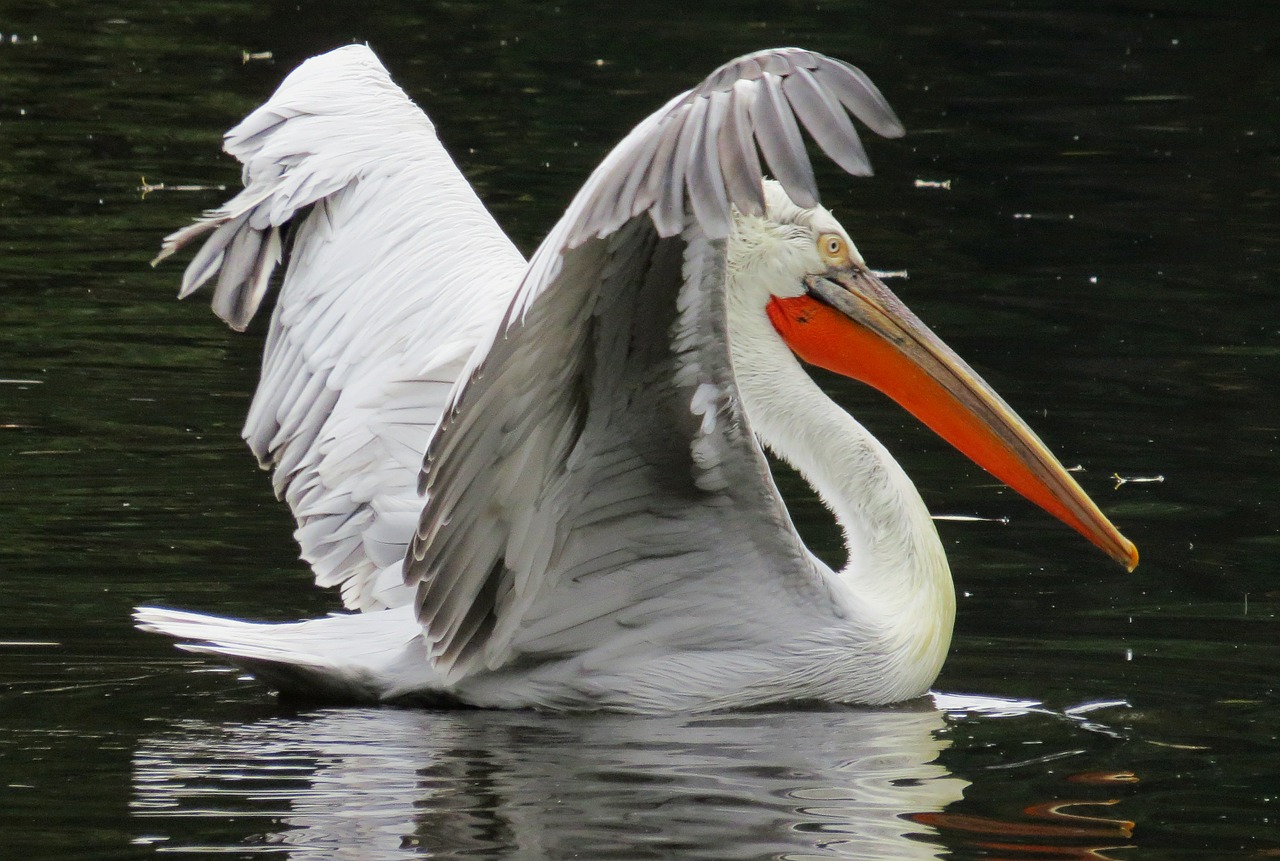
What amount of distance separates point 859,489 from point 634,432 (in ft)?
3.04

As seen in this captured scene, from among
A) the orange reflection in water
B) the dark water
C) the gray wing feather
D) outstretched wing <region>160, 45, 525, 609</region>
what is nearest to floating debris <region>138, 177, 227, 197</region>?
the dark water

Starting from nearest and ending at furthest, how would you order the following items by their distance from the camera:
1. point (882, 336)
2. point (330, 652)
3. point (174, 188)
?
point (330, 652) < point (882, 336) < point (174, 188)

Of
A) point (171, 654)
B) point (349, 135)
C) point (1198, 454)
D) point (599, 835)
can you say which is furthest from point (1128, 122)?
point (599, 835)

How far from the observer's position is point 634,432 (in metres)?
5.07

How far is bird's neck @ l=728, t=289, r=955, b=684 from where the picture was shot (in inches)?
219

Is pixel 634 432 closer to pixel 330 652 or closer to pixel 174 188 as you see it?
pixel 330 652

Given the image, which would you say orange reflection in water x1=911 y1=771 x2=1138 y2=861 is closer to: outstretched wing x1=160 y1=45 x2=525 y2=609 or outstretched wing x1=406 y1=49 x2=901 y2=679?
outstretched wing x1=406 y1=49 x2=901 y2=679

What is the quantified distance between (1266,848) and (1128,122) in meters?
10.6

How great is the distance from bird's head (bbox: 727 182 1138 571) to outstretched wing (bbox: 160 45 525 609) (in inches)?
27.7

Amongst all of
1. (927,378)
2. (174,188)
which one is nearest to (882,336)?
(927,378)

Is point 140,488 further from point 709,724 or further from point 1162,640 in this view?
point 1162,640

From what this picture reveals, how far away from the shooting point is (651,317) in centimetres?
467

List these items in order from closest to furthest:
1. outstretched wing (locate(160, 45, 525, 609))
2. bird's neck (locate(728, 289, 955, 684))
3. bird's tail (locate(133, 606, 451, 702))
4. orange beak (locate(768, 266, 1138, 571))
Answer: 1. bird's tail (locate(133, 606, 451, 702))
2. bird's neck (locate(728, 289, 955, 684))
3. orange beak (locate(768, 266, 1138, 571))
4. outstretched wing (locate(160, 45, 525, 609))

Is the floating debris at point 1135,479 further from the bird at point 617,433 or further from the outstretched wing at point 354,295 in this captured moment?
the outstretched wing at point 354,295
